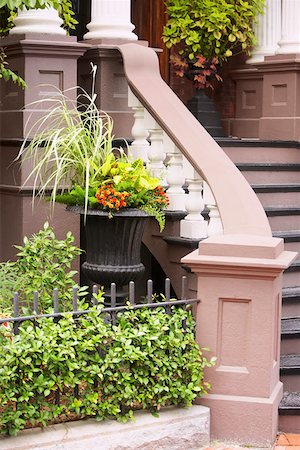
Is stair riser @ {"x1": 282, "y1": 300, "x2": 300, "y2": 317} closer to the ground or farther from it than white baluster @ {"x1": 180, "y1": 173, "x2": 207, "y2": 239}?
closer to the ground

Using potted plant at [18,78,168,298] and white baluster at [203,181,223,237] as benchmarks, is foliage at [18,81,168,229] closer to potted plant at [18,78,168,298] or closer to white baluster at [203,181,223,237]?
potted plant at [18,78,168,298]

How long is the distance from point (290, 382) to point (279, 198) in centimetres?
214

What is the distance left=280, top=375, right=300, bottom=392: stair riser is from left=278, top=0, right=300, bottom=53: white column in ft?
12.5

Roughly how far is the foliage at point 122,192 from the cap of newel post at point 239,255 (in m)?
0.58

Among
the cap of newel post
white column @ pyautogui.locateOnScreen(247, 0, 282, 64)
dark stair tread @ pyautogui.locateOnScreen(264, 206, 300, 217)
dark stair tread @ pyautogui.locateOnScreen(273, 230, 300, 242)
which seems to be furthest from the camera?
white column @ pyautogui.locateOnScreen(247, 0, 282, 64)

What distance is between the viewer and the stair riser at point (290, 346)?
7094mm

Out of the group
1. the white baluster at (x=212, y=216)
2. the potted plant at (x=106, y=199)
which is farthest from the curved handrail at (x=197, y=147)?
the potted plant at (x=106, y=199)

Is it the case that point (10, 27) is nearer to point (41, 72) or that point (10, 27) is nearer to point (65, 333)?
point (41, 72)

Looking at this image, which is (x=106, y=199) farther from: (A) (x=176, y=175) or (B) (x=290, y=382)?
(B) (x=290, y=382)

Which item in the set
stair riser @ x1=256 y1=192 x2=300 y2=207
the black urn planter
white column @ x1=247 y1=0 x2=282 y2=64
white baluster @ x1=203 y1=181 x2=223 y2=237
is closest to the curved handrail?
white baluster @ x1=203 y1=181 x2=223 y2=237

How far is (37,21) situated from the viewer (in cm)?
774

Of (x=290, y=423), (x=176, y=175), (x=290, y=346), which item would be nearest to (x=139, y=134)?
(x=176, y=175)

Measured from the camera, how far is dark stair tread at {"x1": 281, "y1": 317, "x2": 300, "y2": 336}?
706cm

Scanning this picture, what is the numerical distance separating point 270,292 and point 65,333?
130cm
